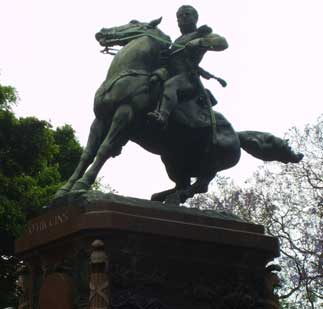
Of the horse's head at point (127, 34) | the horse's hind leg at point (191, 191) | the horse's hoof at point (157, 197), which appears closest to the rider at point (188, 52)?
the horse's head at point (127, 34)

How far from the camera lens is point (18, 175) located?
23.4 m

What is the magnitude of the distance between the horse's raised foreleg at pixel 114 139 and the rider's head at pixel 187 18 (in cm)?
181

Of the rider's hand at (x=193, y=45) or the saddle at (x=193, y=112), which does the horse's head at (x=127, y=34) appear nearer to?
the rider's hand at (x=193, y=45)

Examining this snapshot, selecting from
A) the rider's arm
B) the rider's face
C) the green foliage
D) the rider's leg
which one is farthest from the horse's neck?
the green foliage

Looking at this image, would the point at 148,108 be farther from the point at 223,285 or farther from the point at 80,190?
the point at 223,285

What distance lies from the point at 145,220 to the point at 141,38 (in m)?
2.69

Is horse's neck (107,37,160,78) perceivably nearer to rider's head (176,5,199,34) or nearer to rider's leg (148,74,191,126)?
rider's leg (148,74,191,126)

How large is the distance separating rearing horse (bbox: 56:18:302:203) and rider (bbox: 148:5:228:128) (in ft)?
0.55

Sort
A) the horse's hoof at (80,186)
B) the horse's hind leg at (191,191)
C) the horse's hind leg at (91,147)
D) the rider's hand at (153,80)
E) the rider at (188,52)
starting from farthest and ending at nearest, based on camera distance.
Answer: the horse's hind leg at (191,191)
the rider at (188,52)
the rider's hand at (153,80)
the horse's hind leg at (91,147)
the horse's hoof at (80,186)

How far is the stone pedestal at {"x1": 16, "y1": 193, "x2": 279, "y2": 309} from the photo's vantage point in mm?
7797

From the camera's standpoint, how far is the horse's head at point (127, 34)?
383 inches

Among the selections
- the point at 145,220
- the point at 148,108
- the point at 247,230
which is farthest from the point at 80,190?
the point at 247,230

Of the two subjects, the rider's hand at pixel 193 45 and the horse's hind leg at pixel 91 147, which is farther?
the rider's hand at pixel 193 45

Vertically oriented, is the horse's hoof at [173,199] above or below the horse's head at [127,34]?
below
